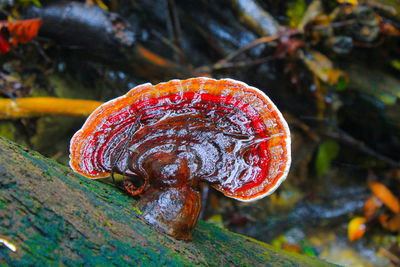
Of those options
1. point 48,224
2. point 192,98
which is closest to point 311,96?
point 192,98

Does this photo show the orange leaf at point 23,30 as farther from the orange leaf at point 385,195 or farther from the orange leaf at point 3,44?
the orange leaf at point 385,195

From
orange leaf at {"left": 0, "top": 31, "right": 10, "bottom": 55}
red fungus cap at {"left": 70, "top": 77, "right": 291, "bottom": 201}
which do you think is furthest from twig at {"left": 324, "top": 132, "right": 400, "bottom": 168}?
orange leaf at {"left": 0, "top": 31, "right": 10, "bottom": 55}

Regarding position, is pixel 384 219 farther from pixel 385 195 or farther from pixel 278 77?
pixel 278 77

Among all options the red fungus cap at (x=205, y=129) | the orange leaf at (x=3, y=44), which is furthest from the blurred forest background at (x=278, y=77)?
the red fungus cap at (x=205, y=129)

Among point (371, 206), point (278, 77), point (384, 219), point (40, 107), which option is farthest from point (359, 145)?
point (40, 107)

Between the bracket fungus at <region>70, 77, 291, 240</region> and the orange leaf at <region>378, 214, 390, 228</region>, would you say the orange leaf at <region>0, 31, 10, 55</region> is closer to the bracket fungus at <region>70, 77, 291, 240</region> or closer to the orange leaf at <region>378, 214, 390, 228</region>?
the bracket fungus at <region>70, 77, 291, 240</region>

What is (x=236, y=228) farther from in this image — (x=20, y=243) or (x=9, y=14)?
(x=9, y=14)

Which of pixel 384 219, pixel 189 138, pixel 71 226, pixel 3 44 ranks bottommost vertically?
pixel 384 219
